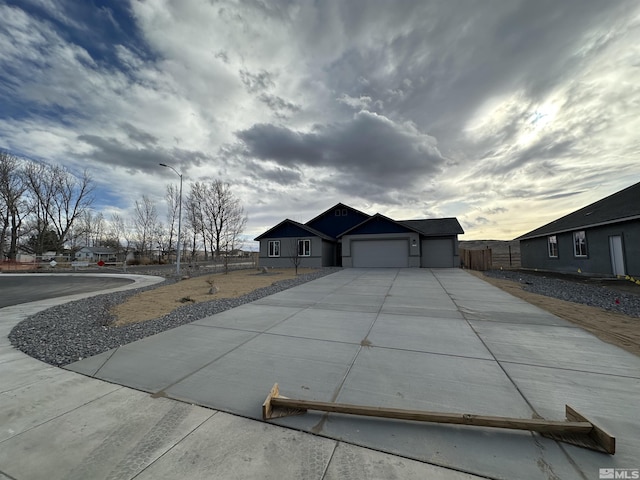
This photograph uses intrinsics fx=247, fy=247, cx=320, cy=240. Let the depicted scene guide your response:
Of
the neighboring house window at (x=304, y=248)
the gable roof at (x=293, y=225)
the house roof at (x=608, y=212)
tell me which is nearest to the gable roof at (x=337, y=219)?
the gable roof at (x=293, y=225)

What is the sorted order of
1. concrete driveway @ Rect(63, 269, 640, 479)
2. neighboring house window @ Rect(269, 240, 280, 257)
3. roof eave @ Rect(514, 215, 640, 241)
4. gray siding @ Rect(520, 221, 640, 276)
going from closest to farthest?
concrete driveway @ Rect(63, 269, 640, 479) < roof eave @ Rect(514, 215, 640, 241) < gray siding @ Rect(520, 221, 640, 276) < neighboring house window @ Rect(269, 240, 280, 257)

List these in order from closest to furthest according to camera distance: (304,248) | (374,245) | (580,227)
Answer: (580,227) < (374,245) < (304,248)

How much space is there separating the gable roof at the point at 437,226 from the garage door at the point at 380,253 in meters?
2.01

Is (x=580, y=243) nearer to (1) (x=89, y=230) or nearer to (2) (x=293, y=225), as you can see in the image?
(2) (x=293, y=225)

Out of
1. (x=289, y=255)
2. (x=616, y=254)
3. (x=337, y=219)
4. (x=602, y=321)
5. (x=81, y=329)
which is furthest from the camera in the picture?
(x=337, y=219)

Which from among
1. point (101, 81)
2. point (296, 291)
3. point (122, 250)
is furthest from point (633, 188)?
point (122, 250)

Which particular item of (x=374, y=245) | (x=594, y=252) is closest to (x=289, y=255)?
(x=374, y=245)

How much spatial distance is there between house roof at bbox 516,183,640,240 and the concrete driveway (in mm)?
11803

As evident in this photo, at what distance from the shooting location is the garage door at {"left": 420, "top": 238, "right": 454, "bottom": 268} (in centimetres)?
2059

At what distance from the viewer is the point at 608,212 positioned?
1401 cm

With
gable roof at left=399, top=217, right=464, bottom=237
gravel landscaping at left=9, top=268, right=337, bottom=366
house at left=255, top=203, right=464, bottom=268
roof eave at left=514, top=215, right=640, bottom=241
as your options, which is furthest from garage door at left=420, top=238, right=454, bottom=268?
gravel landscaping at left=9, top=268, right=337, bottom=366

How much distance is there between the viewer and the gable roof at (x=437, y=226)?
20.4 metres

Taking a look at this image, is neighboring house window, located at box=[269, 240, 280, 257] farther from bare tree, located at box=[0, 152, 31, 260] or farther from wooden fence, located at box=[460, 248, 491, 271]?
bare tree, located at box=[0, 152, 31, 260]

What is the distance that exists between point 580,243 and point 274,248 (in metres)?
22.7
